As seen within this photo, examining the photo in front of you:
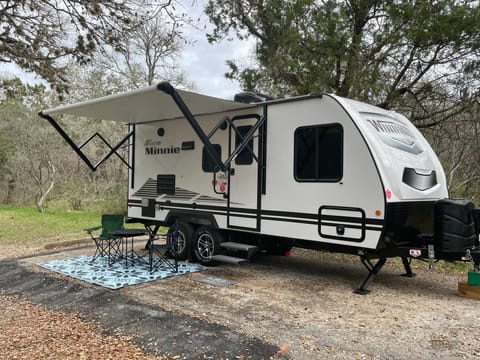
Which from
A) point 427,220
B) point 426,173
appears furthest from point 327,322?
point 426,173

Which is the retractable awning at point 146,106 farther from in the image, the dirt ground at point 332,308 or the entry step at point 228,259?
the dirt ground at point 332,308

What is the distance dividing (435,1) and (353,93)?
192 cm

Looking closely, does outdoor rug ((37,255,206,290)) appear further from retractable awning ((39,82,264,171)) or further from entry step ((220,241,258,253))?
retractable awning ((39,82,264,171))

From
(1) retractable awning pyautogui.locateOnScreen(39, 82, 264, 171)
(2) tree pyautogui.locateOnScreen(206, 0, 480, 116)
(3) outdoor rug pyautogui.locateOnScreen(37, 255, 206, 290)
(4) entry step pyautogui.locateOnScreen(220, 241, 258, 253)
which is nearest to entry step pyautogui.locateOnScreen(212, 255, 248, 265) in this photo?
(4) entry step pyautogui.locateOnScreen(220, 241, 258, 253)

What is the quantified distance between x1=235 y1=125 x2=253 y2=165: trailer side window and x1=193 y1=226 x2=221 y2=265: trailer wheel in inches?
47.5

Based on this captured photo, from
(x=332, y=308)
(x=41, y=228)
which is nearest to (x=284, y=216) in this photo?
(x=332, y=308)

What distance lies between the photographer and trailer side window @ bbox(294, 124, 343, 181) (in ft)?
17.8

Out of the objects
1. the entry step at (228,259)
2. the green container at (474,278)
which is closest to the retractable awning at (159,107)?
the entry step at (228,259)

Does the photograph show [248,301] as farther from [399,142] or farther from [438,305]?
[399,142]

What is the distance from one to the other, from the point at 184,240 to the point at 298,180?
8.01ft

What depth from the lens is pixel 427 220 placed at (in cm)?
553

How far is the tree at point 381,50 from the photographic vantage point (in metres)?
6.95

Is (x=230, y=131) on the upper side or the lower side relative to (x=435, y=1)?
lower

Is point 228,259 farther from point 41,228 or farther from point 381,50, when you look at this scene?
point 41,228
